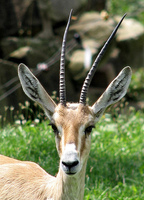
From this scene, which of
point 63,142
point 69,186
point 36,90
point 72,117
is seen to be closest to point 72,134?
point 63,142

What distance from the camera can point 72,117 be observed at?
3.36 metres

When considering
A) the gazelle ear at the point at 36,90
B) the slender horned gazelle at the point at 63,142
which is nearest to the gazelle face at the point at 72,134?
the slender horned gazelle at the point at 63,142

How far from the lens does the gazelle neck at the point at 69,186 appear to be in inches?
135

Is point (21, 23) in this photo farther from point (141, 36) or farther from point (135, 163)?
point (135, 163)

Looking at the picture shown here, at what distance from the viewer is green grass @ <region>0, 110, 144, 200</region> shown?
16.3 feet

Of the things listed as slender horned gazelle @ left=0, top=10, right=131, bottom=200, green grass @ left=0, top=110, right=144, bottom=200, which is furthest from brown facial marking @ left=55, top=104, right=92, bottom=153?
green grass @ left=0, top=110, right=144, bottom=200

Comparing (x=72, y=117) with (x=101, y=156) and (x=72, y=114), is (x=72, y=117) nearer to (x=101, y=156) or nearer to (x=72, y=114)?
(x=72, y=114)

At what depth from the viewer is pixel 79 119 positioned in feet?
11.0

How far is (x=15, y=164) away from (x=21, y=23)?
6391 millimetres

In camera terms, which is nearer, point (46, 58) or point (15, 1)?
point (46, 58)

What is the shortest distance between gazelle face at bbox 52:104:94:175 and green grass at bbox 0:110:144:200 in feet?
4.75

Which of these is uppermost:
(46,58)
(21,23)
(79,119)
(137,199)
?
(21,23)

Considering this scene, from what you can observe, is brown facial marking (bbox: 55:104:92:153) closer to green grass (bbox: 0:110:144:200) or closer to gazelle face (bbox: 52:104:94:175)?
gazelle face (bbox: 52:104:94:175)

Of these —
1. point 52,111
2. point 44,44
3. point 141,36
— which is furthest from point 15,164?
point 141,36
